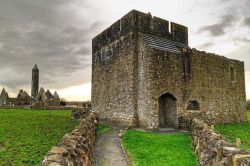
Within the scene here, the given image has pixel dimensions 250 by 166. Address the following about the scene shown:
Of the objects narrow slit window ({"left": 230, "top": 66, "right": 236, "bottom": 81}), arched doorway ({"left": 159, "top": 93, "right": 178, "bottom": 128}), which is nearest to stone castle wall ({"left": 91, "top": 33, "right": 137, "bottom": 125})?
arched doorway ({"left": 159, "top": 93, "right": 178, "bottom": 128})

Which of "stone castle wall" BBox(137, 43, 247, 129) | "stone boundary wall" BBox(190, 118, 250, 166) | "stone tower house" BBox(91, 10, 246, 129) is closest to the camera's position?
"stone boundary wall" BBox(190, 118, 250, 166)

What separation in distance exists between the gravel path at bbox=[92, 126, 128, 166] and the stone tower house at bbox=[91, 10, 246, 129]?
397cm

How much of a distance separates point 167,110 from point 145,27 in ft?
20.5

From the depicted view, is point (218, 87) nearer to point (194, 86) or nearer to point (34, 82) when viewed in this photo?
point (194, 86)

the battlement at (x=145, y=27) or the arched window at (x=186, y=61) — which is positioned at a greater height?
the battlement at (x=145, y=27)

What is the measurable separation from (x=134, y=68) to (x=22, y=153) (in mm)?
9898

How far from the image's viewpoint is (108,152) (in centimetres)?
1238

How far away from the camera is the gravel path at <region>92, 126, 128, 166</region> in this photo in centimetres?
1086

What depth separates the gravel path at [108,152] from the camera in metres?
10.9

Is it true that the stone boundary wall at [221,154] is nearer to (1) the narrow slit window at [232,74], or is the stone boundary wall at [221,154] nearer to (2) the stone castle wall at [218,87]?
(2) the stone castle wall at [218,87]

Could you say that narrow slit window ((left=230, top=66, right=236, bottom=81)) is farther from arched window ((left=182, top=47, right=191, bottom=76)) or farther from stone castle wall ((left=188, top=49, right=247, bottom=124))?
arched window ((left=182, top=47, right=191, bottom=76))

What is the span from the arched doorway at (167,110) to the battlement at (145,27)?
191 inches

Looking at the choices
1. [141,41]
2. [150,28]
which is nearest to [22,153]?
[141,41]

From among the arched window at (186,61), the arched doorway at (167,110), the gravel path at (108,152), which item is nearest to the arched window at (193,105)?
the arched doorway at (167,110)
